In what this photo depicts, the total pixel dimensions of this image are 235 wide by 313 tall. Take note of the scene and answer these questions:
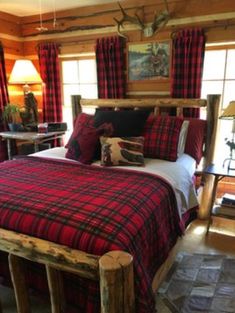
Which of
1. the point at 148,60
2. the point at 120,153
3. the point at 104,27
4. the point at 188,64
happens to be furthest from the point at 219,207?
the point at 104,27

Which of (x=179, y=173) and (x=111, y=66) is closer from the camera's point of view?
(x=179, y=173)

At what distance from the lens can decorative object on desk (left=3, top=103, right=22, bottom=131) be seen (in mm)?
3545

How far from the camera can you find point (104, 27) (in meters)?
3.43

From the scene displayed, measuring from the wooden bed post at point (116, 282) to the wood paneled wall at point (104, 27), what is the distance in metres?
2.55

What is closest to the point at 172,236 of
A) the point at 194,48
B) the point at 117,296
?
the point at 117,296

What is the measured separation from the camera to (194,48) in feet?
9.50

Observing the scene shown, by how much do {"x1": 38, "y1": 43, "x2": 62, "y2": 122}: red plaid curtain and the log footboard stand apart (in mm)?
2870

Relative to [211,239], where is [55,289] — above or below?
above

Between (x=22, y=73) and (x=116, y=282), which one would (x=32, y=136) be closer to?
(x=22, y=73)

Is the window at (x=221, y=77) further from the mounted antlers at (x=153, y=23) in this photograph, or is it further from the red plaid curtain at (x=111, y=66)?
the red plaid curtain at (x=111, y=66)

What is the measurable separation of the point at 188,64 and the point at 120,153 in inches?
54.3

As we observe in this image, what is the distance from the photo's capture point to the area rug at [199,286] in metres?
1.70

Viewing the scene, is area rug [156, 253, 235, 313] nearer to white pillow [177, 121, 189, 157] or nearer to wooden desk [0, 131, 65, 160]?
white pillow [177, 121, 189, 157]

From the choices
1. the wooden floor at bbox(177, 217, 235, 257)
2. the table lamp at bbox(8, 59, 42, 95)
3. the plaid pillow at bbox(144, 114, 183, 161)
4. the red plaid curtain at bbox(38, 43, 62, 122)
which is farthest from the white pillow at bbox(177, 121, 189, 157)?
the table lamp at bbox(8, 59, 42, 95)
